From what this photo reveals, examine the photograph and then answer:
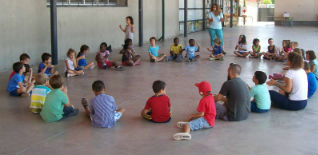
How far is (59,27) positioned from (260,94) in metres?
7.27

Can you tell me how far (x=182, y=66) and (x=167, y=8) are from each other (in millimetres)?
8881

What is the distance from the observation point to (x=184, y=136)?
4.98m

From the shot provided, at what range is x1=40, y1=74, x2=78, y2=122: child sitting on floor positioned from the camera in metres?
5.58

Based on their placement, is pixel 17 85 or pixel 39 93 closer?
pixel 39 93

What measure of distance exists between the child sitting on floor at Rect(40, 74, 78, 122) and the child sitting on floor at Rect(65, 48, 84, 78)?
3274mm

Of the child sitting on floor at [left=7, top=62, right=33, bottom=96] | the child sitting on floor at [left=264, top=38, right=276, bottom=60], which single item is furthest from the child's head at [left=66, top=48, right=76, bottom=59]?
the child sitting on floor at [left=264, top=38, right=276, bottom=60]

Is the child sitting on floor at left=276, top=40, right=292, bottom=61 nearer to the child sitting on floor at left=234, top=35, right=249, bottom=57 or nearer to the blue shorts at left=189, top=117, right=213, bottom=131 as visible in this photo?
the child sitting on floor at left=234, top=35, right=249, bottom=57

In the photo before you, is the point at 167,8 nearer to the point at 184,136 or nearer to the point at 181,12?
the point at 181,12

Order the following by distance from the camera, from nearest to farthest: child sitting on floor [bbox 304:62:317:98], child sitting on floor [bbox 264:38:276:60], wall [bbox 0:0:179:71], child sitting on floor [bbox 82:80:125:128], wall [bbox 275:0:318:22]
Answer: child sitting on floor [bbox 82:80:125:128], child sitting on floor [bbox 304:62:317:98], wall [bbox 0:0:179:71], child sitting on floor [bbox 264:38:276:60], wall [bbox 275:0:318:22]

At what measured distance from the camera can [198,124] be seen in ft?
17.5

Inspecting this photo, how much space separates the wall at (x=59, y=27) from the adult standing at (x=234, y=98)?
6.07m

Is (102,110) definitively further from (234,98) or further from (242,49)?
(242,49)

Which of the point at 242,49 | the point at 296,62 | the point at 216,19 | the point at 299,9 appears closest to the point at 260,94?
the point at 296,62

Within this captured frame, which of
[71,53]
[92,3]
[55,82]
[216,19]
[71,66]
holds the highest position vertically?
[92,3]
